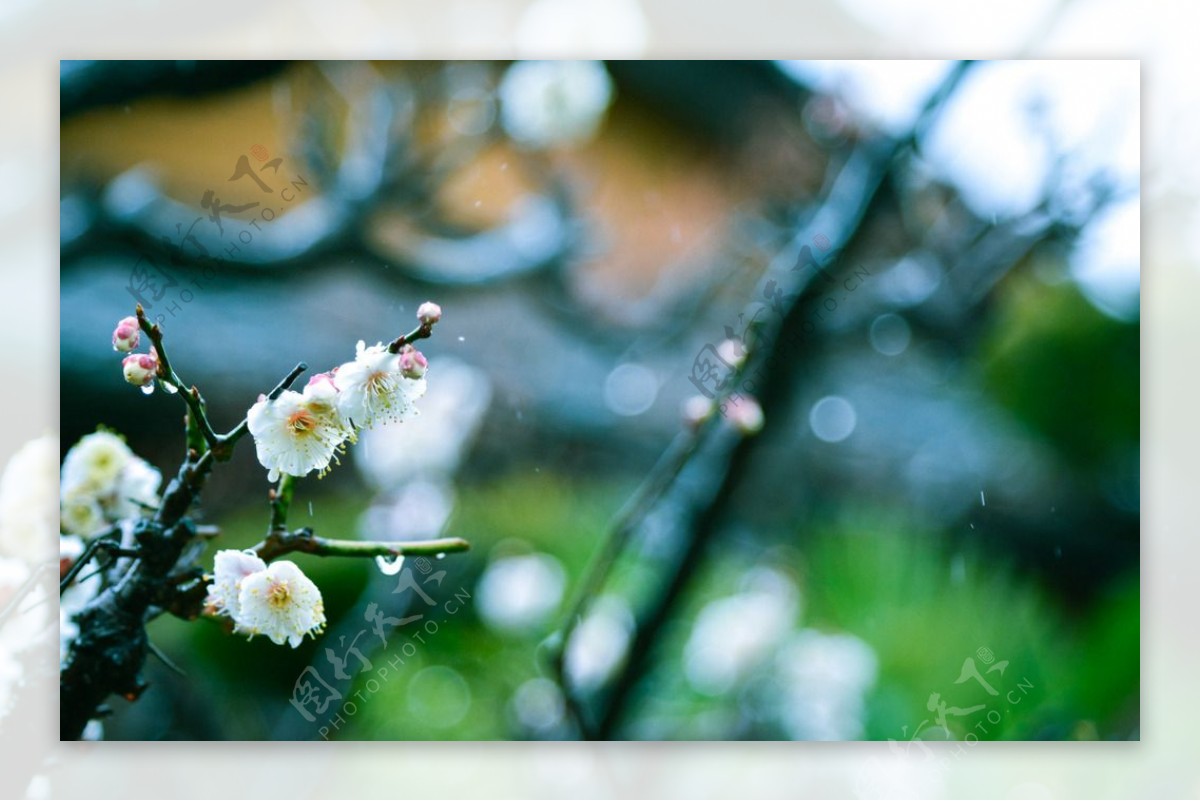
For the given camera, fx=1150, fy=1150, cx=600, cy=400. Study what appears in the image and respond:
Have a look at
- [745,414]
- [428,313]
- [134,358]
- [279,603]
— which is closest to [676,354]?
[745,414]

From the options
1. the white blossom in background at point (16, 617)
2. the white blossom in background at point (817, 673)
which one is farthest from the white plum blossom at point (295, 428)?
the white blossom in background at point (817, 673)

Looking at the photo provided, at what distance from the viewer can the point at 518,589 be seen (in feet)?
6.04

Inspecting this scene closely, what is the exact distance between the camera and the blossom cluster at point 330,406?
1.65m

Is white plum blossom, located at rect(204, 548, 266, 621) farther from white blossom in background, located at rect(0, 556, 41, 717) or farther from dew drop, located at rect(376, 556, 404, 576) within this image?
Answer: white blossom in background, located at rect(0, 556, 41, 717)

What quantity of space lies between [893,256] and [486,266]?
66 centimetres

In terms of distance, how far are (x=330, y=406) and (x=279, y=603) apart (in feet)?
1.03

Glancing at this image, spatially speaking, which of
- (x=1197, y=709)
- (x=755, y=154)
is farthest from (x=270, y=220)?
(x=1197, y=709)

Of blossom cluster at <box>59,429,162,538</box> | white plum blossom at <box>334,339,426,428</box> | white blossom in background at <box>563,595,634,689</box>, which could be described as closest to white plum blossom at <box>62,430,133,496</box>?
blossom cluster at <box>59,429,162,538</box>

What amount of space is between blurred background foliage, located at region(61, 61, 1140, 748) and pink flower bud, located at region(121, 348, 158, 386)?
0.11 m

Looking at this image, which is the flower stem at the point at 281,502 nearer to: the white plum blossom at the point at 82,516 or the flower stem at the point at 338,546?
the flower stem at the point at 338,546

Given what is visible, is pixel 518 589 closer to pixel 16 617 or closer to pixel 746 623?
pixel 746 623

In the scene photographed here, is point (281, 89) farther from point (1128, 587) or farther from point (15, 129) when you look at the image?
point (1128, 587)

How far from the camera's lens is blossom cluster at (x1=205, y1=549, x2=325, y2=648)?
1688mm

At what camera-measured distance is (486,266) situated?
185cm
